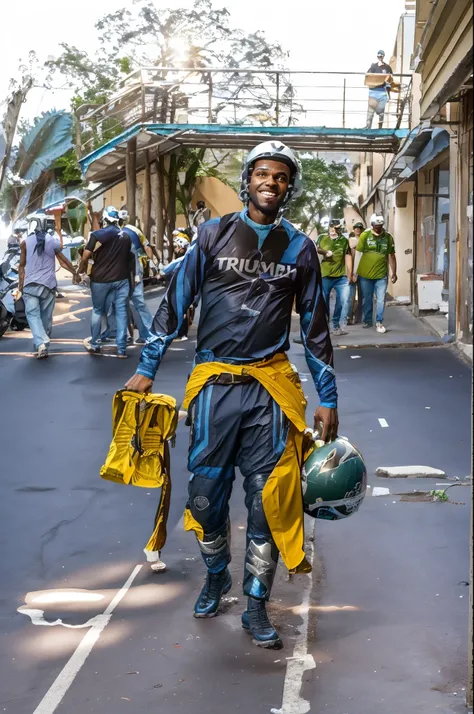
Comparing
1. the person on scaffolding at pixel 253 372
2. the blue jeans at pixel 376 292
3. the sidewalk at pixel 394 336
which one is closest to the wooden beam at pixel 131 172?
the sidewalk at pixel 394 336

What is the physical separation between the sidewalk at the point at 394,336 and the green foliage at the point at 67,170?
2457cm

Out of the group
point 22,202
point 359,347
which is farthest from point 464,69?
point 22,202

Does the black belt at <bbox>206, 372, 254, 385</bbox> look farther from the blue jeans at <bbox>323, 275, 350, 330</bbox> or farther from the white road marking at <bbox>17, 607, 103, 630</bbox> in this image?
the blue jeans at <bbox>323, 275, 350, 330</bbox>

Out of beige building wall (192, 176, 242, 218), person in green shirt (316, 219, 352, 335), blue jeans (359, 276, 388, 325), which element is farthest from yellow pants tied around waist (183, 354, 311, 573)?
beige building wall (192, 176, 242, 218)

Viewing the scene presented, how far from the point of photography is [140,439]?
16.2 feet

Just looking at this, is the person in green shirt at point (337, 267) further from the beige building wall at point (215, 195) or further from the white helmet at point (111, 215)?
the beige building wall at point (215, 195)

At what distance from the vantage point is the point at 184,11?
124 ft

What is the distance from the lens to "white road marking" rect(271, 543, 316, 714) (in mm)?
3861

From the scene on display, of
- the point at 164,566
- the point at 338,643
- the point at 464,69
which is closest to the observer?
the point at 338,643

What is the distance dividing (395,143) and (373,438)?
14.3 meters

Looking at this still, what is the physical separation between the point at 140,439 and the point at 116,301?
30.3 ft

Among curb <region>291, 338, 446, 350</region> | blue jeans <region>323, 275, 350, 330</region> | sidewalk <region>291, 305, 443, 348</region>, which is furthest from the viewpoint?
blue jeans <region>323, 275, 350, 330</region>

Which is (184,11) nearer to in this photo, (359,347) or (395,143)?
(395,143)

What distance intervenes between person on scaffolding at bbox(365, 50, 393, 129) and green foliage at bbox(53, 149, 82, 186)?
20.4m
